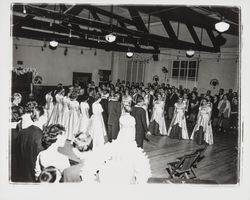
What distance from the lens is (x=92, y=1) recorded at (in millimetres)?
3750

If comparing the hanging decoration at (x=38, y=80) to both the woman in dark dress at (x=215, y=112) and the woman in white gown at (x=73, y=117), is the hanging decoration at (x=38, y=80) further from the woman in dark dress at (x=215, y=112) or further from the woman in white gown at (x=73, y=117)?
the woman in dark dress at (x=215, y=112)

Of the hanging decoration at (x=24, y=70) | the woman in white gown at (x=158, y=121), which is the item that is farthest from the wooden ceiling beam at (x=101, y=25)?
the hanging decoration at (x=24, y=70)

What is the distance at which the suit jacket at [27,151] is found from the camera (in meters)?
3.63

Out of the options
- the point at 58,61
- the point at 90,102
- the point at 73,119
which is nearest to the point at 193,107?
the point at 90,102

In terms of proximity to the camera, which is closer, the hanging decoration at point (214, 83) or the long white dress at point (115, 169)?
the long white dress at point (115, 169)

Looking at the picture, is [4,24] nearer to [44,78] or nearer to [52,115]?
[52,115]

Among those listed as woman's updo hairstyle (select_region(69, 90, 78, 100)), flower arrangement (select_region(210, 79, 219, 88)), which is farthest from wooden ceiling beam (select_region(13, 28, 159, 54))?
woman's updo hairstyle (select_region(69, 90, 78, 100))

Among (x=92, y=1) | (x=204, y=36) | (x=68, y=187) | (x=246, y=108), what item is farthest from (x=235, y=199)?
(x=204, y=36)

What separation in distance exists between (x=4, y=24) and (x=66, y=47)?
1092cm

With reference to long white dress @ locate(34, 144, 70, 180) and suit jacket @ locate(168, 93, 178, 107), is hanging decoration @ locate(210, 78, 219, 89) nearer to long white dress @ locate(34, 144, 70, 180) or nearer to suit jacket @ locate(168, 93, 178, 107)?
suit jacket @ locate(168, 93, 178, 107)

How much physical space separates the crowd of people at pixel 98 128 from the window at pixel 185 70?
7.57ft

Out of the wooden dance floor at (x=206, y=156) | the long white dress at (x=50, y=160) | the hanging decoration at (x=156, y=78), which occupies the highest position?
the hanging decoration at (x=156, y=78)

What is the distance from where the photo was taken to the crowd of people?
3.50m

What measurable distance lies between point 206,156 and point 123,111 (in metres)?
2.64
